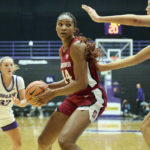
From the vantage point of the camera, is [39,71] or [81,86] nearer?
[81,86]

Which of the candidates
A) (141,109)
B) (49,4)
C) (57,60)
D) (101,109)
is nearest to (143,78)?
(141,109)

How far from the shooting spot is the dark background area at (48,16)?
17344 mm

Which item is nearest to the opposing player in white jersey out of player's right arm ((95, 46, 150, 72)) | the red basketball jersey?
the red basketball jersey

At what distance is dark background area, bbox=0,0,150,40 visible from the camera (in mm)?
17344

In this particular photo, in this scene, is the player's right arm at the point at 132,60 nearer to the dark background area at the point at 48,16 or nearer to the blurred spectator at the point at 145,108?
the blurred spectator at the point at 145,108

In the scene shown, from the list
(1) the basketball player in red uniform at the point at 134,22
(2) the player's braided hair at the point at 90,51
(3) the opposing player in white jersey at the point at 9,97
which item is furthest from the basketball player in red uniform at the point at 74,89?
(3) the opposing player in white jersey at the point at 9,97

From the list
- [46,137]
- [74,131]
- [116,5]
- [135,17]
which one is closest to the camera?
[135,17]

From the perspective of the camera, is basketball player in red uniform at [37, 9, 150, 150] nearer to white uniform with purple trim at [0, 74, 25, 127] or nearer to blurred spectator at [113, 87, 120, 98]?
white uniform with purple trim at [0, 74, 25, 127]

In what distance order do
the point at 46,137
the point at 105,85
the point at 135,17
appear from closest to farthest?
1. the point at 135,17
2. the point at 46,137
3. the point at 105,85

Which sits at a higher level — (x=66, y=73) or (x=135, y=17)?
(x=135, y=17)

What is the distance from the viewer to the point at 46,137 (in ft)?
10.3

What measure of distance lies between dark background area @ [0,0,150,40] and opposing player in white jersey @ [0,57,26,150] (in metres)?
13.6

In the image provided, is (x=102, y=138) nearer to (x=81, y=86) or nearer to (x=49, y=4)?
(x=81, y=86)

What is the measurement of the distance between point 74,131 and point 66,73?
0.69 m
